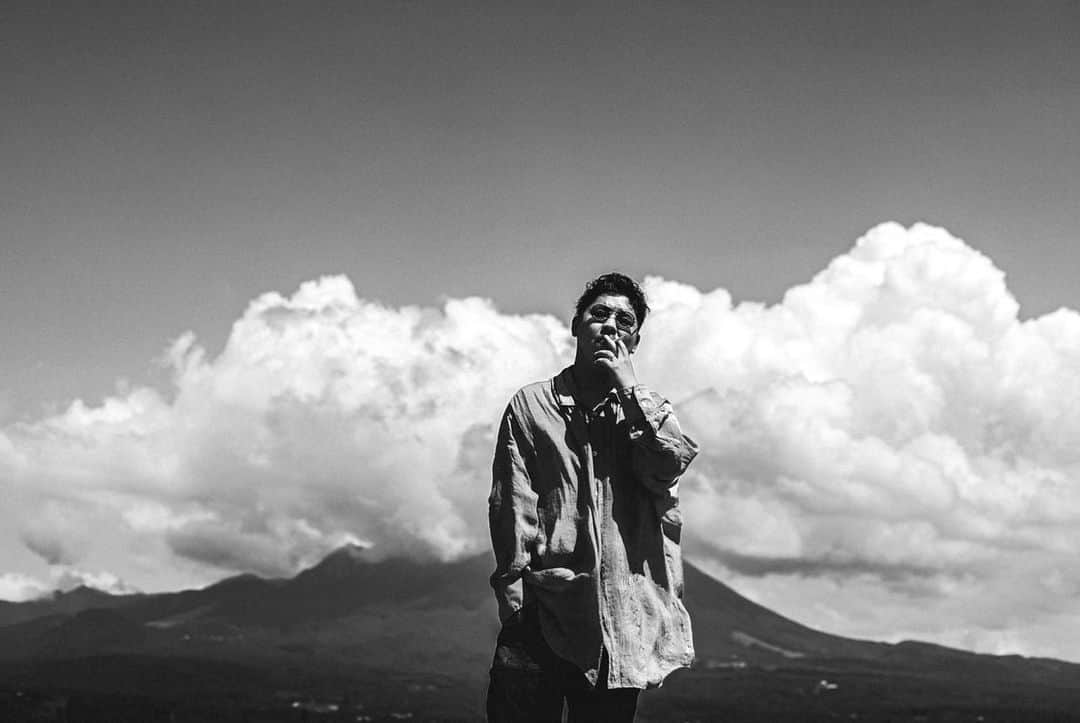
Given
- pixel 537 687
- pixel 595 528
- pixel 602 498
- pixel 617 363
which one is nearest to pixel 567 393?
pixel 617 363

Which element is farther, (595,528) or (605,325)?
(605,325)

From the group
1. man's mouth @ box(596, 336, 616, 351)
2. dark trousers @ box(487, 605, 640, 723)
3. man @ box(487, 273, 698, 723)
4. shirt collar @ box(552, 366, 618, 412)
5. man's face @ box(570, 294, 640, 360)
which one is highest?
man's face @ box(570, 294, 640, 360)

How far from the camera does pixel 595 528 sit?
6992 millimetres

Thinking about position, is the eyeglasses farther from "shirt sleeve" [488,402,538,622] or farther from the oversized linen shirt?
"shirt sleeve" [488,402,538,622]

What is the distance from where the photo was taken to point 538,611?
6.99m

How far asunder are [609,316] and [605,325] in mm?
68

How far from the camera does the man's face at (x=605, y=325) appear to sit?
7355 millimetres

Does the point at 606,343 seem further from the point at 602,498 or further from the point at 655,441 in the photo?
the point at 602,498

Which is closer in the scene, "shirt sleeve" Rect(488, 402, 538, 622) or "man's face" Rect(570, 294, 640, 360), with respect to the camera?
"shirt sleeve" Rect(488, 402, 538, 622)

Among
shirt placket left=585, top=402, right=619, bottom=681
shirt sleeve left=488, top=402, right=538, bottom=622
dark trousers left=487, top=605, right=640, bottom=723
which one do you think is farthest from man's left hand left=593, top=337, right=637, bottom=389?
dark trousers left=487, top=605, right=640, bottom=723

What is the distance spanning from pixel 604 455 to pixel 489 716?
1.64m

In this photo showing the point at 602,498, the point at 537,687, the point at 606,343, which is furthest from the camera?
the point at 606,343

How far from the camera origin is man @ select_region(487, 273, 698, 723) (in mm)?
6883

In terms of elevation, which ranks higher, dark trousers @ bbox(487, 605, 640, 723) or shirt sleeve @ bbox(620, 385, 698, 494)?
shirt sleeve @ bbox(620, 385, 698, 494)
